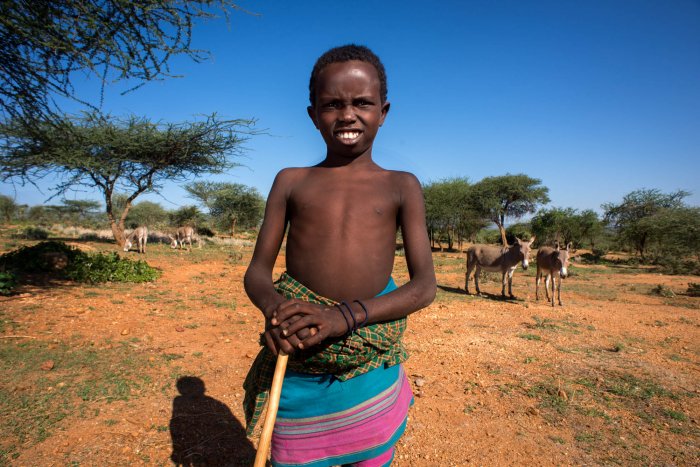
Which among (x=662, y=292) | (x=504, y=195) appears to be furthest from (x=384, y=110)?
(x=504, y=195)

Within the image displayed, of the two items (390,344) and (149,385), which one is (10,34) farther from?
(390,344)

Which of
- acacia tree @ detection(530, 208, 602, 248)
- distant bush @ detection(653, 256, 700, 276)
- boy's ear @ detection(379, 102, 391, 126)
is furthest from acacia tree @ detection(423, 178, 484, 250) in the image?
boy's ear @ detection(379, 102, 391, 126)

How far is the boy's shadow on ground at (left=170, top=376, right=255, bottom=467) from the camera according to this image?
2.85 m

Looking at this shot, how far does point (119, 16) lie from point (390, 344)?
5153mm

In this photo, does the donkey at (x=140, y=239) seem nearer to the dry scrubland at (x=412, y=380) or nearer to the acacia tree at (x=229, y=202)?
the dry scrubland at (x=412, y=380)

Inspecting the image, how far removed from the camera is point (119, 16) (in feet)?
14.5

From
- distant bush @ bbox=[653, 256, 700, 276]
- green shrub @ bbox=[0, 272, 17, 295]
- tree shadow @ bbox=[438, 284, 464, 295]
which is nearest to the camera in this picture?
green shrub @ bbox=[0, 272, 17, 295]

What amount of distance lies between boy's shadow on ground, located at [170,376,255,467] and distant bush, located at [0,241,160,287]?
238 inches

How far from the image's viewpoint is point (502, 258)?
11.2 m

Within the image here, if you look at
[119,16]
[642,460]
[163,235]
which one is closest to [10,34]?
[119,16]

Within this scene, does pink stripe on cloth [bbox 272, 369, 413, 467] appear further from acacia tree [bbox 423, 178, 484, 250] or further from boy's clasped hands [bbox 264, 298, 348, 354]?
acacia tree [bbox 423, 178, 484, 250]

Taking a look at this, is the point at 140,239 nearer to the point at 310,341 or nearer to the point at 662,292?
the point at 310,341

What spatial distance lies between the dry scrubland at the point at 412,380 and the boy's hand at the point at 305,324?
2348 millimetres

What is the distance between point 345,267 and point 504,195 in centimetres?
3424
